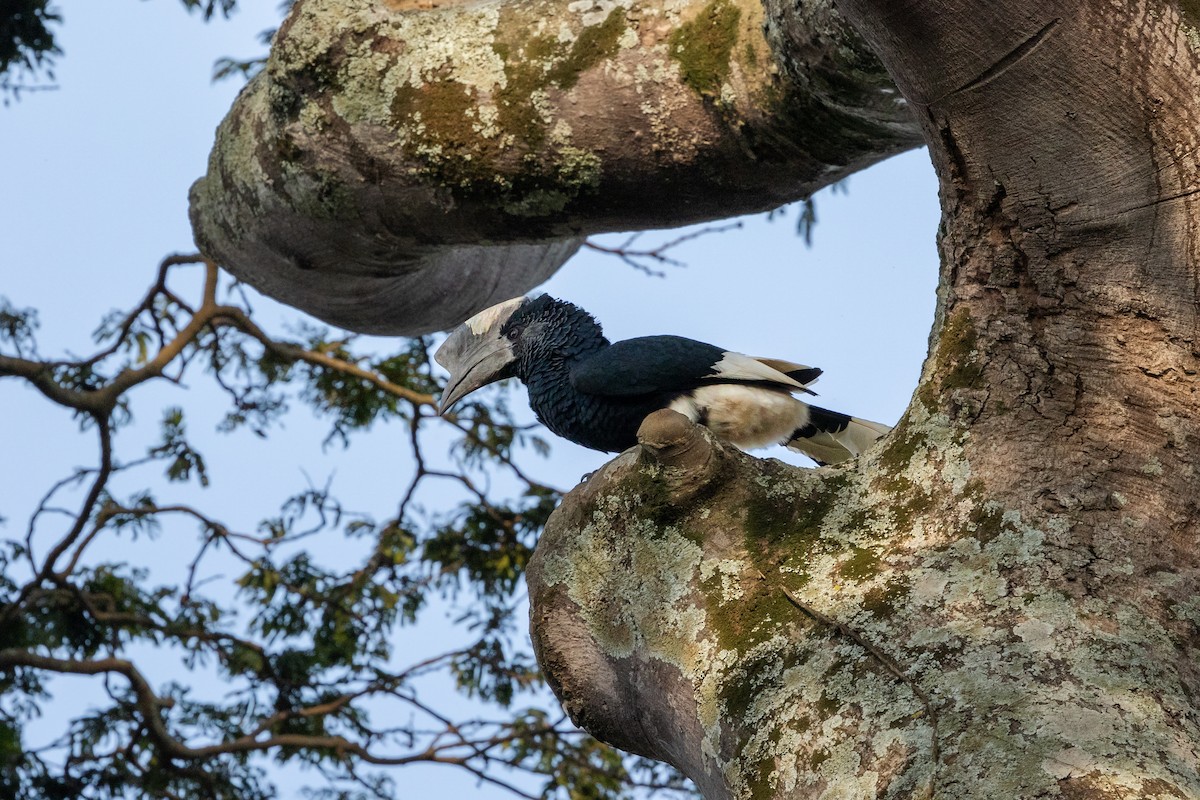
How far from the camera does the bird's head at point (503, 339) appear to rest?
325cm

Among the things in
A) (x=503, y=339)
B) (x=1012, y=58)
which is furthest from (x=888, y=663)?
(x=503, y=339)

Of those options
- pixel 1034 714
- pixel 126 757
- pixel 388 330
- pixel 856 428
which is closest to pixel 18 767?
pixel 126 757

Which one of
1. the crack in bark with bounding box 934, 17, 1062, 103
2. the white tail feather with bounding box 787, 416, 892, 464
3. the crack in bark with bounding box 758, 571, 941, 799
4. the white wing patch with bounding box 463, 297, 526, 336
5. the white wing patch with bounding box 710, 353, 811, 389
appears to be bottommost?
the crack in bark with bounding box 758, 571, 941, 799

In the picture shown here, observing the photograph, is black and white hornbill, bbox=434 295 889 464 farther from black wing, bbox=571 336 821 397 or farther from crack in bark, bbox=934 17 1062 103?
crack in bark, bbox=934 17 1062 103

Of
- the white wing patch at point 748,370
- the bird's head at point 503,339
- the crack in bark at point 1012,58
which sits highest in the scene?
the bird's head at point 503,339

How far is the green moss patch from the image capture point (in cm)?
268

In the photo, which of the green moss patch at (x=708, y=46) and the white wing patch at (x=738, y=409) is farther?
the white wing patch at (x=738, y=409)

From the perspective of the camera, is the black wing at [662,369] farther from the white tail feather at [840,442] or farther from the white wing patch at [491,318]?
the white wing patch at [491,318]

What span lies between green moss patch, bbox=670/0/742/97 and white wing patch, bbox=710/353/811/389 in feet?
2.19

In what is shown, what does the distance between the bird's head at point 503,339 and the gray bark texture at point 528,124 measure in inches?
10.4

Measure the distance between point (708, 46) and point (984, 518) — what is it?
1.40 meters

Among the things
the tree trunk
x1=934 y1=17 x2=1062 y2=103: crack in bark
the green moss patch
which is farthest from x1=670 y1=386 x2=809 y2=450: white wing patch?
x1=934 y1=17 x2=1062 y2=103: crack in bark

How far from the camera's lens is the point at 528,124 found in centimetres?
278

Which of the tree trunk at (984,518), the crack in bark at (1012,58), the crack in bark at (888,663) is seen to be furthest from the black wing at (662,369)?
the crack in bark at (1012,58)
